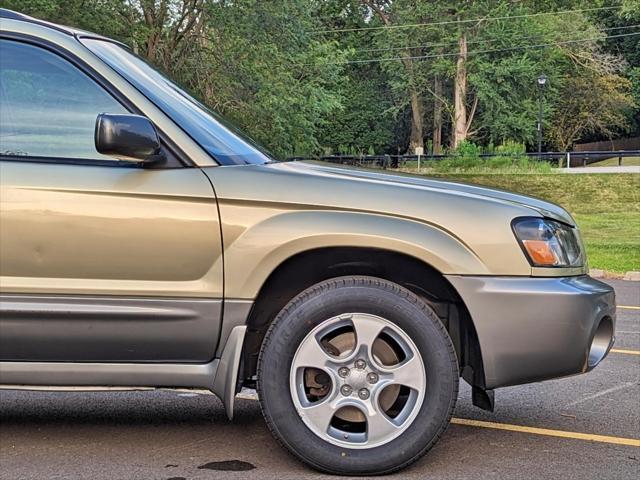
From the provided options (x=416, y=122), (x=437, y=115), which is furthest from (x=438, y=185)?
(x=437, y=115)

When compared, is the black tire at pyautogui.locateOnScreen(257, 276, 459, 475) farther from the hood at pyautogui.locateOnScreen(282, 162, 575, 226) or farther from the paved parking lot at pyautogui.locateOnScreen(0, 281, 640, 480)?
the hood at pyautogui.locateOnScreen(282, 162, 575, 226)

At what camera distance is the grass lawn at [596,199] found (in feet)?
64.4

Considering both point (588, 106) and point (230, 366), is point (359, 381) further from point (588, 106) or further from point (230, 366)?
point (588, 106)

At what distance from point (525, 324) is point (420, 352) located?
0.45 m

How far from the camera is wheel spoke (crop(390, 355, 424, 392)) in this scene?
3.63m

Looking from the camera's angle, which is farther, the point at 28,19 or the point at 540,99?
the point at 540,99

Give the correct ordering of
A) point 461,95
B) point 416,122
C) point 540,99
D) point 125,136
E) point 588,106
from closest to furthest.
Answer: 1. point 125,136
2. point 540,99
3. point 461,95
4. point 588,106
5. point 416,122

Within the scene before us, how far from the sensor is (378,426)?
3.63 m

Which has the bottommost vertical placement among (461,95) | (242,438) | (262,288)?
(242,438)

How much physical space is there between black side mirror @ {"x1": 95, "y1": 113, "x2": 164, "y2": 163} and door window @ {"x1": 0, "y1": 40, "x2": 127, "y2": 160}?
242 millimetres

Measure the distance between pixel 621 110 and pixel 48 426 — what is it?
182ft

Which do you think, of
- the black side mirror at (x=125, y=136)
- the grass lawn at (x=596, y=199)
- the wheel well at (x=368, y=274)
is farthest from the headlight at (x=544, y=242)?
the grass lawn at (x=596, y=199)

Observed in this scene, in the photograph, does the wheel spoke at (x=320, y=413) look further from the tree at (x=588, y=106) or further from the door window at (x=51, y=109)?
the tree at (x=588, y=106)

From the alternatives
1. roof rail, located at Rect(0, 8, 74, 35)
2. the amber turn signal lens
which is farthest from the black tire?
roof rail, located at Rect(0, 8, 74, 35)
